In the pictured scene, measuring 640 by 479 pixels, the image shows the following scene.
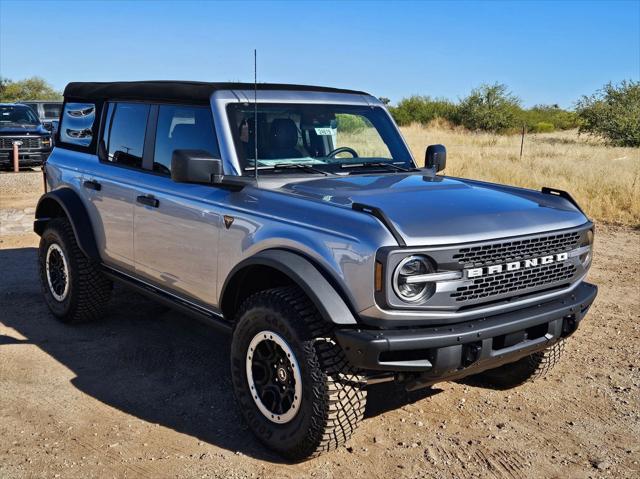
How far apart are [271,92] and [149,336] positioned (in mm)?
2249

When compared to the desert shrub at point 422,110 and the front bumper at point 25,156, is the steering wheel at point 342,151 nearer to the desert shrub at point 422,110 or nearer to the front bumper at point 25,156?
the front bumper at point 25,156

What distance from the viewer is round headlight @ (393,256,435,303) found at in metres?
3.04

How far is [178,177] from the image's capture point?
3801 millimetres

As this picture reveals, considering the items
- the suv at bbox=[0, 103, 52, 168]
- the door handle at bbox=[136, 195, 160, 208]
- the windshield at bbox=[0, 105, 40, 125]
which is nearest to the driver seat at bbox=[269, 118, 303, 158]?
the door handle at bbox=[136, 195, 160, 208]

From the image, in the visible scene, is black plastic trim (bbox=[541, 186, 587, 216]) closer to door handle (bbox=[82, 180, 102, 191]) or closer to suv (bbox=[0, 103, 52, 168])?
door handle (bbox=[82, 180, 102, 191])

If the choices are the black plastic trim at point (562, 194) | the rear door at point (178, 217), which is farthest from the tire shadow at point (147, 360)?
the black plastic trim at point (562, 194)

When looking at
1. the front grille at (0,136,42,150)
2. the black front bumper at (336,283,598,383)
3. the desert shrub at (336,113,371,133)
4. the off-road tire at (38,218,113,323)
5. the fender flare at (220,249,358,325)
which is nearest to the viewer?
the black front bumper at (336,283,598,383)

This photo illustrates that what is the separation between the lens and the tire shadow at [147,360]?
3.96 metres

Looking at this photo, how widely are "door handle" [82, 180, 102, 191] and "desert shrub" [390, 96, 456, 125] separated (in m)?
42.4

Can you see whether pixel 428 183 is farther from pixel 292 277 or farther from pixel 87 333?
pixel 87 333

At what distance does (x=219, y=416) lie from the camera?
401 centimetres

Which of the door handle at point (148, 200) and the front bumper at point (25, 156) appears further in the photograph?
the front bumper at point (25, 156)

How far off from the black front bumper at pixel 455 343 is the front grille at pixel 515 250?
0.29 m

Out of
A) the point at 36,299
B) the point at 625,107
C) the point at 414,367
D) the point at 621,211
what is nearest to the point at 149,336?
the point at 36,299
